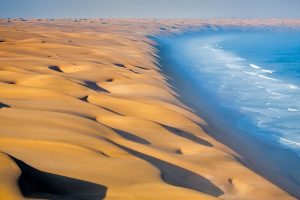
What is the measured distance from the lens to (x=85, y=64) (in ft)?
49.5

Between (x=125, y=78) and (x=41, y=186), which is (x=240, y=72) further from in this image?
(x=41, y=186)

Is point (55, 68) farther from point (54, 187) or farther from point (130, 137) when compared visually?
point (54, 187)

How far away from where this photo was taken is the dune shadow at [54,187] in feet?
12.5

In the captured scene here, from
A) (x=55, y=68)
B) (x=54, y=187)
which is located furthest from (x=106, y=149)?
(x=55, y=68)

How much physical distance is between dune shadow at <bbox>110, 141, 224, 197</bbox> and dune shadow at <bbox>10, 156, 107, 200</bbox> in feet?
4.13

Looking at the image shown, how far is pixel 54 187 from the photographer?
4.14 metres

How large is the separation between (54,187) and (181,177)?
2230mm

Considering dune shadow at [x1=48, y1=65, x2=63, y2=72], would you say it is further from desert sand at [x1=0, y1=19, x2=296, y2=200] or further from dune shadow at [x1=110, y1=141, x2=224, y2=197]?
dune shadow at [x1=110, y1=141, x2=224, y2=197]

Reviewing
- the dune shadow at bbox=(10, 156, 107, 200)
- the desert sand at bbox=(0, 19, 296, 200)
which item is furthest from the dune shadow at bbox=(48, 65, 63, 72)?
the dune shadow at bbox=(10, 156, 107, 200)

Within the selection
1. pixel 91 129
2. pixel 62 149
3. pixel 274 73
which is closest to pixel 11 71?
pixel 91 129

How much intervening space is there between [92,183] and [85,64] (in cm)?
1118

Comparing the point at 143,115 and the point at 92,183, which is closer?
the point at 92,183

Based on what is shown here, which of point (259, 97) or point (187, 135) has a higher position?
point (187, 135)

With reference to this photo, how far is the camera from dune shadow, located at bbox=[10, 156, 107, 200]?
12.5ft
